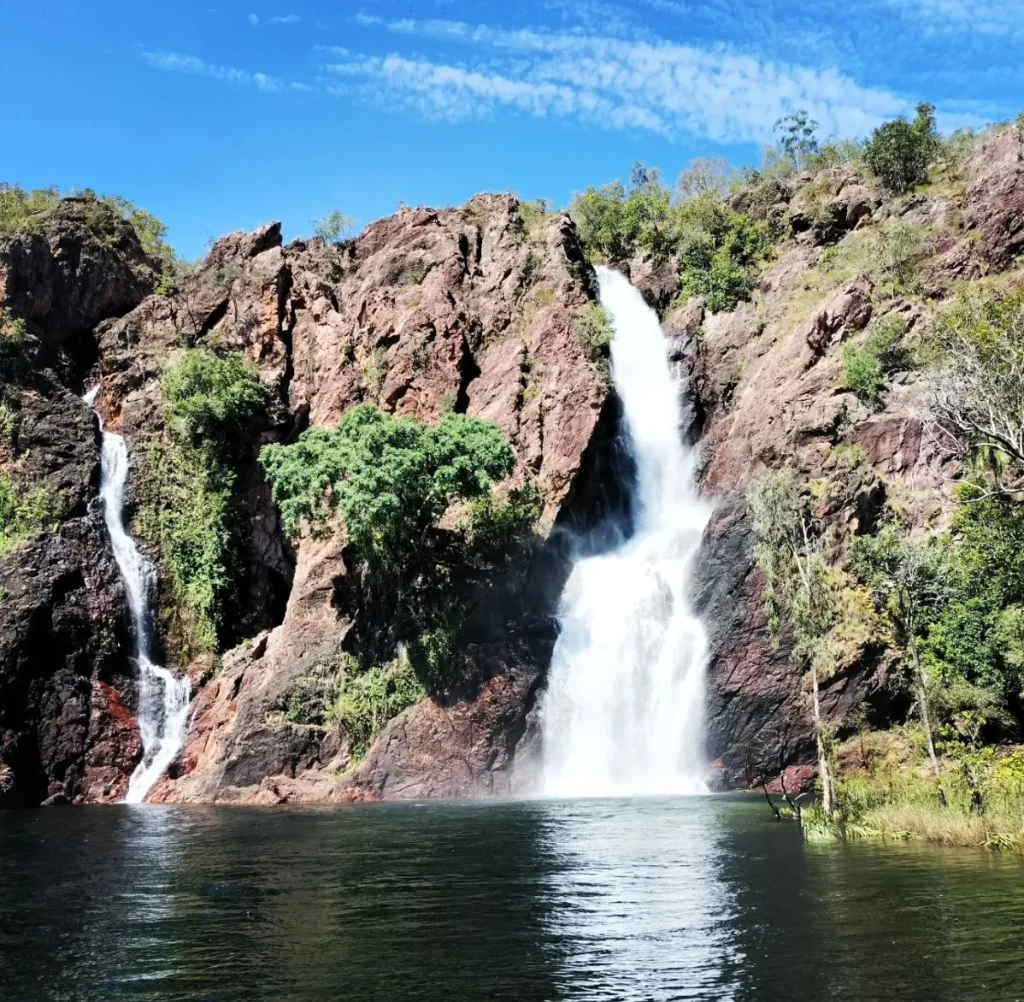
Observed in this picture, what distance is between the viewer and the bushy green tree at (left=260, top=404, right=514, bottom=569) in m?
41.6

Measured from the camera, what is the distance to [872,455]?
42.2m

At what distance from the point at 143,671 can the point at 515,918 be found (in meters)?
35.8

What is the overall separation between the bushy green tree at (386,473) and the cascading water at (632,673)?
7.36m

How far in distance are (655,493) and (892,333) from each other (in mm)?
13785

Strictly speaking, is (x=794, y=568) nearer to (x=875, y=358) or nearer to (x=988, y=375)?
(x=875, y=358)

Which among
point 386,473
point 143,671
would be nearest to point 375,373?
point 386,473

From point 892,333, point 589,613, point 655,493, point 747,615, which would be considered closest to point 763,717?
point 747,615

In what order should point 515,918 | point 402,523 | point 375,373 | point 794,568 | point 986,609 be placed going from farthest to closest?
point 375,373, point 402,523, point 794,568, point 986,609, point 515,918

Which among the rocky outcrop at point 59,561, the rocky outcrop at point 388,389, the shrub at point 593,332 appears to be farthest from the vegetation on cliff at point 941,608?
the rocky outcrop at point 59,561

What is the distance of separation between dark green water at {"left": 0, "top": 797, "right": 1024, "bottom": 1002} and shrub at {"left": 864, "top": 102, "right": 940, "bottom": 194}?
51.9 metres

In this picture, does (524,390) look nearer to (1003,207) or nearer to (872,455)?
(872,455)

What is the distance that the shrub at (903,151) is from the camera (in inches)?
2466

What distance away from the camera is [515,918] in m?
15.4

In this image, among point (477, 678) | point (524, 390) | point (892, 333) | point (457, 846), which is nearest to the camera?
point (457, 846)
